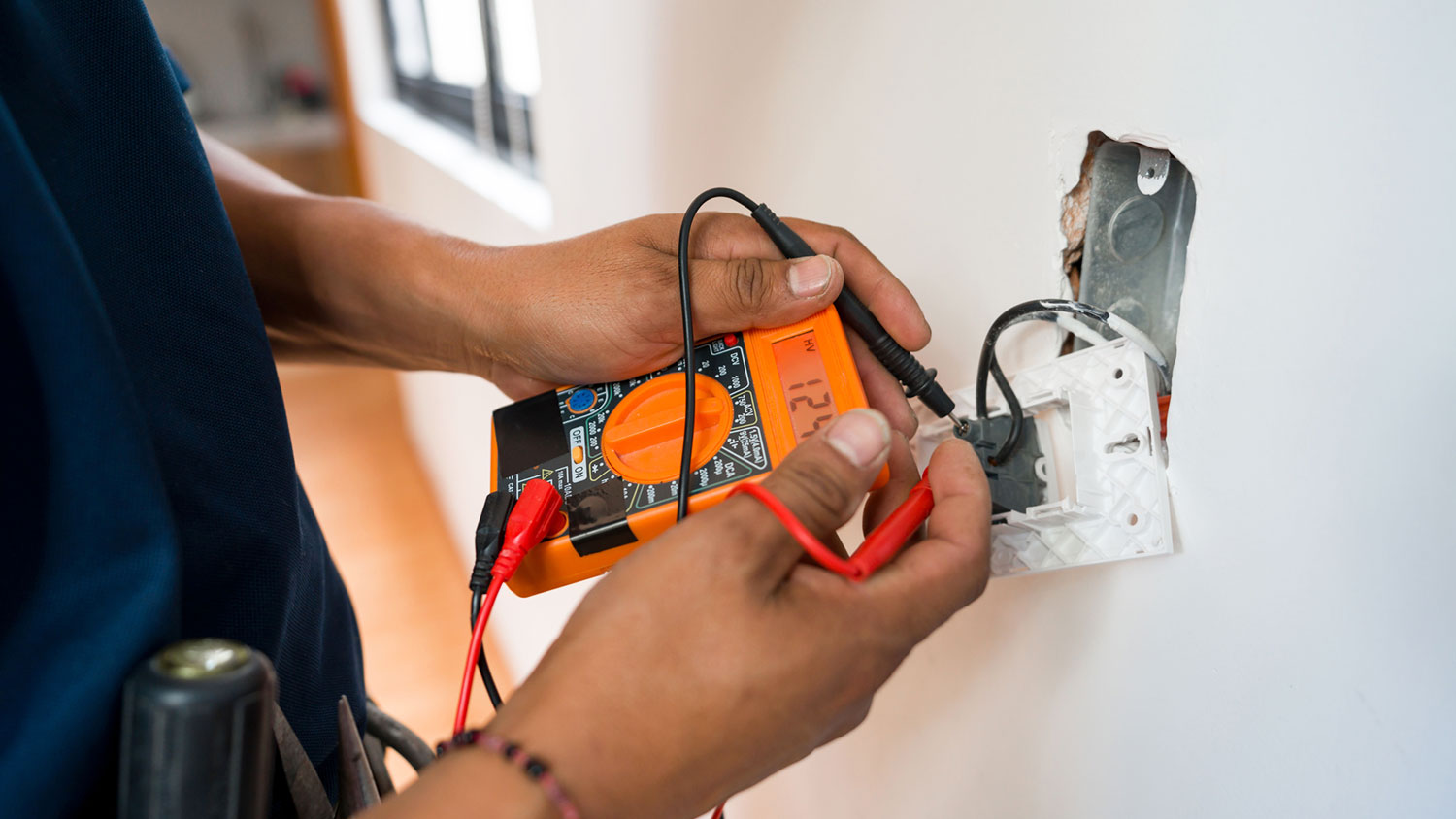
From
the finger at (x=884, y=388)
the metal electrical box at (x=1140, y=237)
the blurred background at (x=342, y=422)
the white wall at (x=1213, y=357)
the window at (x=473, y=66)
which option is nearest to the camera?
the white wall at (x=1213, y=357)

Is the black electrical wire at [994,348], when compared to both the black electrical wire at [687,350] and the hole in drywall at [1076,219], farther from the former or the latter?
the black electrical wire at [687,350]

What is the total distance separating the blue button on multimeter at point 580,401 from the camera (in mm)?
616

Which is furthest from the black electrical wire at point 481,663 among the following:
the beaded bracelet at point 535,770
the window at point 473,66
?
the window at point 473,66

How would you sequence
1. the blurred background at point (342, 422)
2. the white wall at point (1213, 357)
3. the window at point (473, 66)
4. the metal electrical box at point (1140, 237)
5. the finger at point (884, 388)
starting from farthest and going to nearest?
the blurred background at point (342, 422), the window at point (473, 66), the finger at point (884, 388), the metal electrical box at point (1140, 237), the white wall at point (1213, 357)

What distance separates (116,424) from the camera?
0.41 m

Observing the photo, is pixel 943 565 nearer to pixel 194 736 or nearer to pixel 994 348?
pixel 994 348

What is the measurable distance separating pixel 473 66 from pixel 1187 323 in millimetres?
1820

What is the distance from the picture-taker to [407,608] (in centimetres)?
220

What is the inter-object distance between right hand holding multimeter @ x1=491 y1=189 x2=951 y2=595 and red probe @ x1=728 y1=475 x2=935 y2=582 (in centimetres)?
9

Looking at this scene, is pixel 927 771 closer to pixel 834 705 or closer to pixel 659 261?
pixel 834 705

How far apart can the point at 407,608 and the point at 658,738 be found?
6.65 ft

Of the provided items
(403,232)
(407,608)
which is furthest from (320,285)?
(407,608)

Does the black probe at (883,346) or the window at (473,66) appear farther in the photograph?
→ the window at (473,66)

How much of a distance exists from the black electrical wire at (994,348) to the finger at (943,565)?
0.30ft
